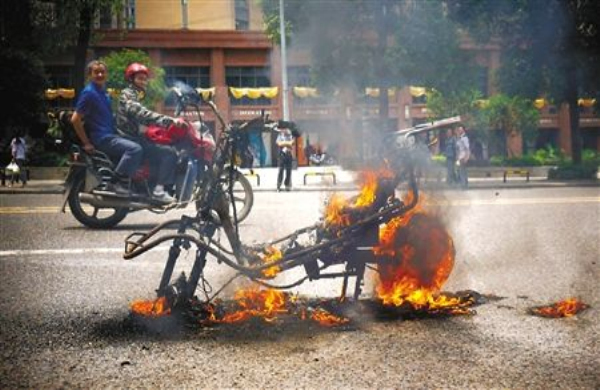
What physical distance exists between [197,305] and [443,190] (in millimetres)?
2200

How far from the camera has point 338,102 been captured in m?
8.34

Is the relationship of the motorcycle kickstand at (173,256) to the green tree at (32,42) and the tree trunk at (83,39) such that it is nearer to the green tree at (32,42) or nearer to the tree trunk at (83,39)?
the tree trunk at (83,39)

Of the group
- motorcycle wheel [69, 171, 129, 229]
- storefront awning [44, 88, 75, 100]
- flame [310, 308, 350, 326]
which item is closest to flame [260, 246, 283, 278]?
flame [310, 308, 350, 326]

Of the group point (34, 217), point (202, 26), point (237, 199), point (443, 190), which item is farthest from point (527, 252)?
point (202, 26)

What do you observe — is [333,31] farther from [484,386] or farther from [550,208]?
[550,208]

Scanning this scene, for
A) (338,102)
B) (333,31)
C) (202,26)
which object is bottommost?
(338,102)

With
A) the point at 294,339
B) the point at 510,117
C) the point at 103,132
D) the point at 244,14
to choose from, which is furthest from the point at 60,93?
the point at 294,339

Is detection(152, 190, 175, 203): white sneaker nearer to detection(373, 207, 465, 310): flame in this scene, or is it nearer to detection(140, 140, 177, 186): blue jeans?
detection(140, 140, 177, 186): blue jeans

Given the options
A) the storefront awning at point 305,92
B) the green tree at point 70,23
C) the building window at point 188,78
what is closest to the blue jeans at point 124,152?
the building window at point 188,78

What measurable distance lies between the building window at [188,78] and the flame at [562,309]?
3.05 m

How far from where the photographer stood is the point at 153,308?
15.7 ft

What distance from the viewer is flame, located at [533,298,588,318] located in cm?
472

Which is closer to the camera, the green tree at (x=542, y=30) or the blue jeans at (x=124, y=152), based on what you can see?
the green tree at (x=542, y=30)

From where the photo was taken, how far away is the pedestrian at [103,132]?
28.7 feet
